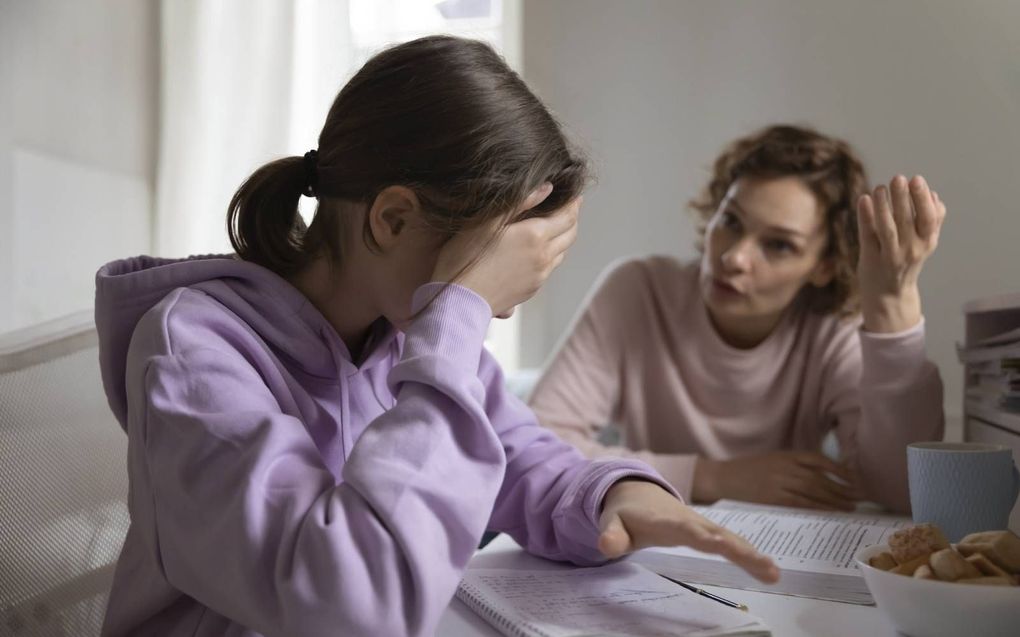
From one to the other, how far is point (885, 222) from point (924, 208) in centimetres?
5

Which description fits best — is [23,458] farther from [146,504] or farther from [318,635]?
[318,635]

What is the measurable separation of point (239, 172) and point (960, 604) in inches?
76.2

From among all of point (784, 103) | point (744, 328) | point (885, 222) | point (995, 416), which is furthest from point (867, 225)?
point (784, 103)

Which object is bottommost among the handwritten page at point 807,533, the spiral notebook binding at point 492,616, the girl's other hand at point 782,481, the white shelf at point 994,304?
the girl's other hand at point 782,481

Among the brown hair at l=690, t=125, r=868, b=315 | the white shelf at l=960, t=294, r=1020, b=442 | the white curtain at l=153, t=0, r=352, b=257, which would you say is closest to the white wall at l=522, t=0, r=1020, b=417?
the brown hair at l=690, t=125, r=868, b=315

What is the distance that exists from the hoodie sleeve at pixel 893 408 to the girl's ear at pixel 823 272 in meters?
0.29

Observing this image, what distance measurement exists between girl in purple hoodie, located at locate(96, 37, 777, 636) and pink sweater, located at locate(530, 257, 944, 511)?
56 centimetres

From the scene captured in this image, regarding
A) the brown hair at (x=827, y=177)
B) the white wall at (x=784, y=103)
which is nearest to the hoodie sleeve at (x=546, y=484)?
the brown hair at (x=827, y=177)

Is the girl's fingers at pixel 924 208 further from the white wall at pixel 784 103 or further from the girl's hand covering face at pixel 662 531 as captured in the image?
the white wall at pixel 784 103

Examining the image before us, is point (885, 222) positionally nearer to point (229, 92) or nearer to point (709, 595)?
point (709, 595)

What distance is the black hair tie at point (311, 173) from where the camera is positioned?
0.81 meters

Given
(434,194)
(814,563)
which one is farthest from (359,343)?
(814,563)

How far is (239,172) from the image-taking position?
216 centimetres

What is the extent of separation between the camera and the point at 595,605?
644mm
